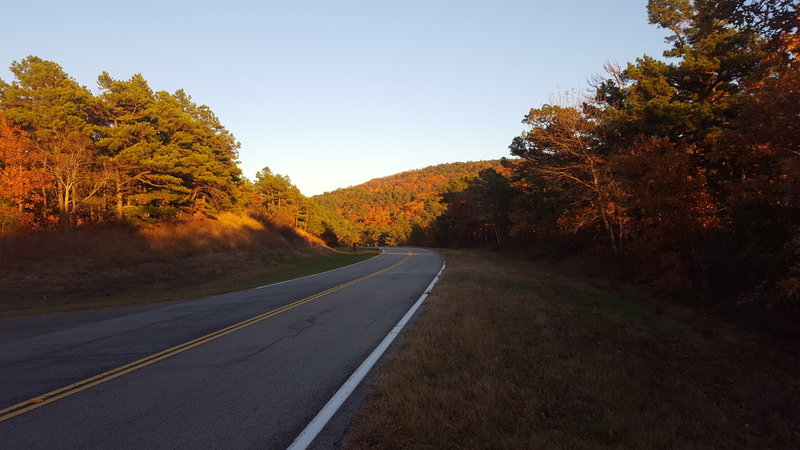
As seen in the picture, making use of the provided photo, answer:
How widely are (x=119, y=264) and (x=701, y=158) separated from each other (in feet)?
97.4

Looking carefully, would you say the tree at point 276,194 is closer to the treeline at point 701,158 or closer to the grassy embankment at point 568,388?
the treeline at point 701,158

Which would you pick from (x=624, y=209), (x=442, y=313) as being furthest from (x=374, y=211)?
(x=442, y=313)

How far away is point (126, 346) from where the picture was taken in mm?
7184

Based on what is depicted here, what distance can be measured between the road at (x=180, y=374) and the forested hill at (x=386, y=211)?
71832 millimetres

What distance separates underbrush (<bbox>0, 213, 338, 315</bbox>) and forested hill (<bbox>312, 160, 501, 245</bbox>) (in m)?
50.9

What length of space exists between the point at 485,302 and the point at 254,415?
7233 millimetres

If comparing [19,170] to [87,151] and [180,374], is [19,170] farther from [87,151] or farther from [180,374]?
[180,374]

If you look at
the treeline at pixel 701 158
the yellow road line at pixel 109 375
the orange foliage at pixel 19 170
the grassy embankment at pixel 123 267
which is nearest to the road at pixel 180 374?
the yellow road line at pixel 109 375

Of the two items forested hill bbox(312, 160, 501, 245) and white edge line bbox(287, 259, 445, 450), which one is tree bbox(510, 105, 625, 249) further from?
forested hill bbox(312, 160, 501, 245)

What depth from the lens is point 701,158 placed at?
59.3 ft

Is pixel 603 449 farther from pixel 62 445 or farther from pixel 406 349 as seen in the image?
pixel 62 445

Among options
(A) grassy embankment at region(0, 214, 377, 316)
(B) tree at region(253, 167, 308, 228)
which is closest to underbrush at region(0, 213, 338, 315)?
(A) grassy embankment at region(0, 214, 377, 316)

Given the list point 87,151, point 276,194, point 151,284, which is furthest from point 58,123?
point 276,194

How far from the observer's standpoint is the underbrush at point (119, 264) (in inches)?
606
